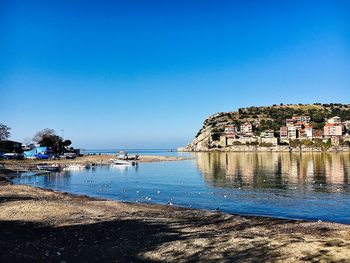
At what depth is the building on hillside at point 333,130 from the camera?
568 ft

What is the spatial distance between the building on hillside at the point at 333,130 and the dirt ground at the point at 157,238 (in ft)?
607

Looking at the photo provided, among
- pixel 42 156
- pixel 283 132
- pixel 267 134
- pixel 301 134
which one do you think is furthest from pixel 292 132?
pixel 42 156

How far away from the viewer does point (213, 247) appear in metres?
11.8

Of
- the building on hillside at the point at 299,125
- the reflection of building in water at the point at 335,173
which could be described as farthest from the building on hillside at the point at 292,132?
the reflection of building in water at the point at 335,173

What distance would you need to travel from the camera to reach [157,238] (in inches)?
516

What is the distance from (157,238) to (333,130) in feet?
643

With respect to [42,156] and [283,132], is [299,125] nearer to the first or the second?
[283,132]

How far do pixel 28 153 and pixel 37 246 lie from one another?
98362 mm

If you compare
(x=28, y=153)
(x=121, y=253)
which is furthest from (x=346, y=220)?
(x=28, y=153)

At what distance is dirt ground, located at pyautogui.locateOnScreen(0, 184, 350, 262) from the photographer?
417 inches

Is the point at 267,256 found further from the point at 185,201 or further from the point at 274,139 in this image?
the point at 274,139

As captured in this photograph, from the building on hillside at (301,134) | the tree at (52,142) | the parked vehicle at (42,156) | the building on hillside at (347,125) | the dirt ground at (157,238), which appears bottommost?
the dirt ground at (157,238)

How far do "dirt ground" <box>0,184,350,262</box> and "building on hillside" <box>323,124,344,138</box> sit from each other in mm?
184968

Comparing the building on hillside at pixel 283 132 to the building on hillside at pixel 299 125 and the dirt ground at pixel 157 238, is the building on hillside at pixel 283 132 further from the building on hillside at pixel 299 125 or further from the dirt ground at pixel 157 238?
the dirt ground at pixel 157 238
